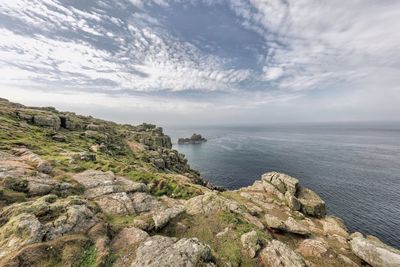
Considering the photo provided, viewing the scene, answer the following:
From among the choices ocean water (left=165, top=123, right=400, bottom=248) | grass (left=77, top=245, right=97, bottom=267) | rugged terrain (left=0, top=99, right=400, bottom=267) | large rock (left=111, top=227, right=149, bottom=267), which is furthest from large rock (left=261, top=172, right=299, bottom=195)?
grass (left=77, top=245, right=97, bottom=267)

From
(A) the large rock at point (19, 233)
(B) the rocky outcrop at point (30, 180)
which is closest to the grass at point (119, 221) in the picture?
(A) the large rock at point (19, 233)

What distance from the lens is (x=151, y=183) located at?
30734 mm

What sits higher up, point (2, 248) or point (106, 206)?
point (2, 248)

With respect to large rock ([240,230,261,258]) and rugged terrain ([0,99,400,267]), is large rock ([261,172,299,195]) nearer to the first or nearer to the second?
rugged terrain ([0,99,400,267])

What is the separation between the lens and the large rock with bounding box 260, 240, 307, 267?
15899mm

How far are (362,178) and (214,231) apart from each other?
4237 inches

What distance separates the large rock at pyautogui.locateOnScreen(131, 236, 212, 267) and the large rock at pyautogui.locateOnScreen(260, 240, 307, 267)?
5753 millimetres

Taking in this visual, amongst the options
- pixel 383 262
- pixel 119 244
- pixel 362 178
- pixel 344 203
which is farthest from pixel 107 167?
pixel 362 178

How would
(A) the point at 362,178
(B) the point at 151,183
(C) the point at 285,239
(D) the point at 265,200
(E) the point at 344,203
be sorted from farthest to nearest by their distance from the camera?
(A) the point at 362,178 < (E) the point at 344,203 < (D) the point at 265,200 < (B) the point at 151,183 < (C) the point at 285,239

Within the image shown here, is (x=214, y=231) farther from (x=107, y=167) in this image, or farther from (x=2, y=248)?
(x=107, y=167)

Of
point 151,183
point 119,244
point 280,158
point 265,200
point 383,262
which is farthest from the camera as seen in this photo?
point 280,158

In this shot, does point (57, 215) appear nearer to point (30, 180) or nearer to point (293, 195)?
point (30, 180)

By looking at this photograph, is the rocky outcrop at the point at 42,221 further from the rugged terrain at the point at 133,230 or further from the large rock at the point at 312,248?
the large rock at the point at 312,248

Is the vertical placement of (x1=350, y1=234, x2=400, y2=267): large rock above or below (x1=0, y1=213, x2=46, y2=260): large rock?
below
